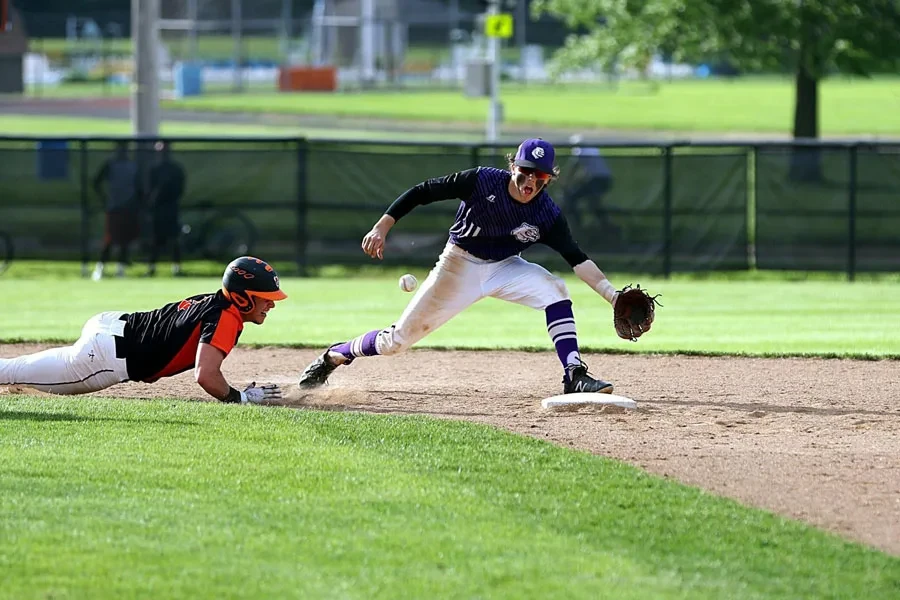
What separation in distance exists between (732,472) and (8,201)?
14826 mm

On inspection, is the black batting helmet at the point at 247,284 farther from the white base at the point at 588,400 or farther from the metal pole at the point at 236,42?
the metal pole at the point at 236,42

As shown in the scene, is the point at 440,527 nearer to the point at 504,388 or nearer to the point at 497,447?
the point at 497,447

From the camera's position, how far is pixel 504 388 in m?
9.64

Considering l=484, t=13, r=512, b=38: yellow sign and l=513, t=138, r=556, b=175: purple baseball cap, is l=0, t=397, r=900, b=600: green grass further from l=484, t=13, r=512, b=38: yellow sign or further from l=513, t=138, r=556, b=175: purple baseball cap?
l=484, t=13, r=512, b=38: yellow sign

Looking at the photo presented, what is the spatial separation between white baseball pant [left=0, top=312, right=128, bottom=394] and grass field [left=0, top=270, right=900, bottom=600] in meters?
0.31

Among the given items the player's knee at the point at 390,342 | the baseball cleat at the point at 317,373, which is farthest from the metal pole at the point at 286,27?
the player's knee at the point at 390,342

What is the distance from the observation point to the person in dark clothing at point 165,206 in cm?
1917

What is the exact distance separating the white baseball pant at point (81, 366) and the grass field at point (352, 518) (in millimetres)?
313

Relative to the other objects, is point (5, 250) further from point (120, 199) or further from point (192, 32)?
point (192, 32)

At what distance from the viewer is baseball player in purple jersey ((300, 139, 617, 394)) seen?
852 cm

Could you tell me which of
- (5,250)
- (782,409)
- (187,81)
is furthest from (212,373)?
(187,81)

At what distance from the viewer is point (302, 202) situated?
19.4m

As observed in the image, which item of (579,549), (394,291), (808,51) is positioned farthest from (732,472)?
(808,51)

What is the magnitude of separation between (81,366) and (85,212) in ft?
36.7
